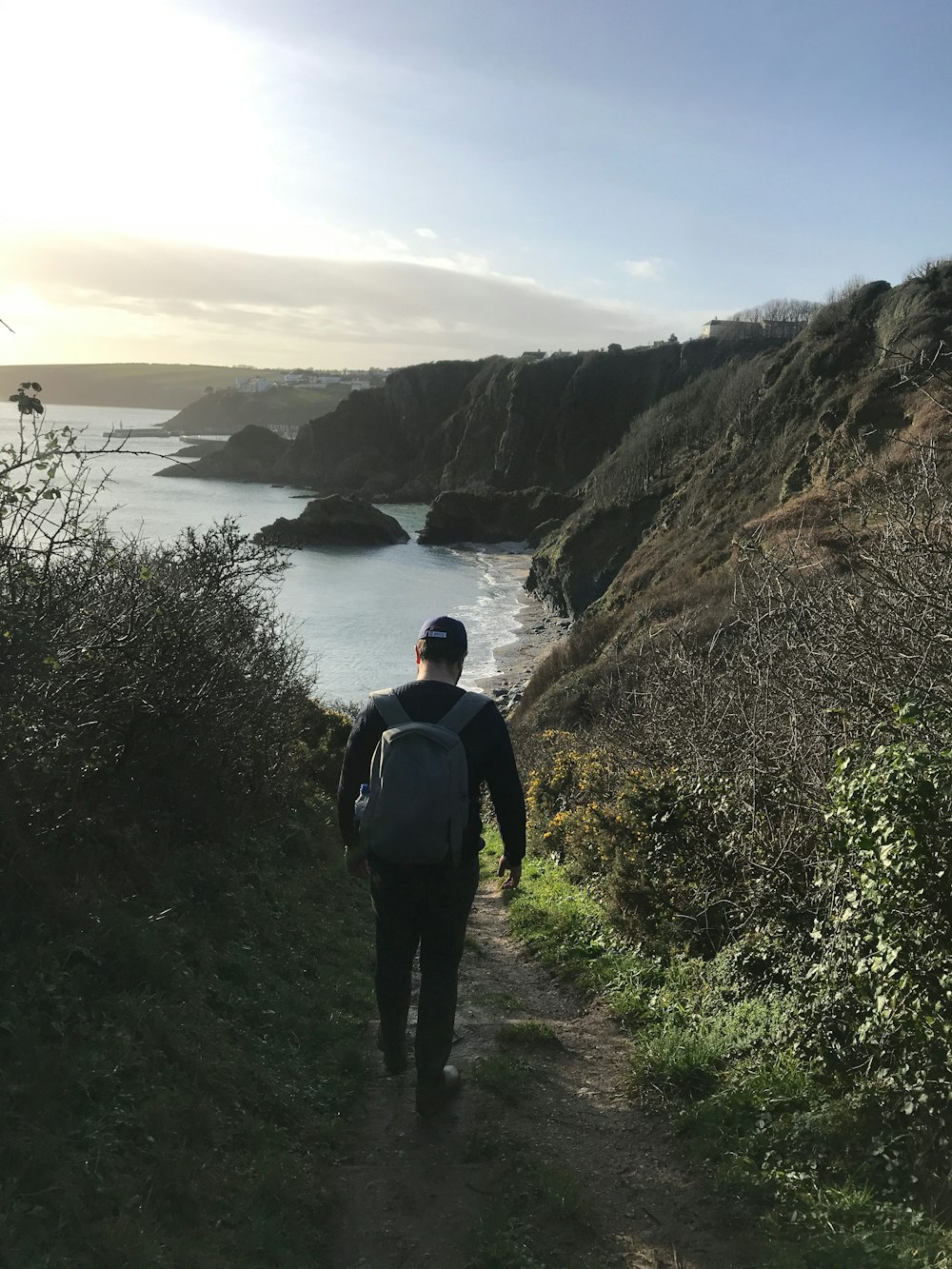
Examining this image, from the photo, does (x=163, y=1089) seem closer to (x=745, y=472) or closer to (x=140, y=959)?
(x=140, y=959)

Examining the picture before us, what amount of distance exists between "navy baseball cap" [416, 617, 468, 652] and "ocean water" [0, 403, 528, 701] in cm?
2424

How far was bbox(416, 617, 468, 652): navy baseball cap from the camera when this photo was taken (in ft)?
13.8

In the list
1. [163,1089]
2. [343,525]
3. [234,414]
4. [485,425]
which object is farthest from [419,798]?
[234,414]

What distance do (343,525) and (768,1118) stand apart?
3456 inches

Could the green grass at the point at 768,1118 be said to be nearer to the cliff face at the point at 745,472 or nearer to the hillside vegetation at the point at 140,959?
the hillside vegetation at the point at 140,959

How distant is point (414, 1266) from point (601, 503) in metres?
68.4

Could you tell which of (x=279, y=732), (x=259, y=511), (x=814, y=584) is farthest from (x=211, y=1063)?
(x=259, y=511)

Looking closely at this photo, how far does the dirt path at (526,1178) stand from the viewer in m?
3.36

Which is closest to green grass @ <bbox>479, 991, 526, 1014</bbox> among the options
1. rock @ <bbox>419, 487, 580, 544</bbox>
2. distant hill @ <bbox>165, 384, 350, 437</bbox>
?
rock @ <bbox>419, 487, 580, 544</bbox>

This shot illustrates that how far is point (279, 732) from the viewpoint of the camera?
11.1m

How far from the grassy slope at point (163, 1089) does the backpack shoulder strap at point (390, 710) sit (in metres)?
1.63

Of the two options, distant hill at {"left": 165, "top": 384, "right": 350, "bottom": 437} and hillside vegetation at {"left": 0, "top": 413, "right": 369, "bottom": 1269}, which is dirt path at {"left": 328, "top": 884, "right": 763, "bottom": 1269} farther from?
distant hill at {"left": 165, "top": 384, "right": 350, "bottom": 437}

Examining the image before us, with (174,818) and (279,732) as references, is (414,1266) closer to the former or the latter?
(174,818)

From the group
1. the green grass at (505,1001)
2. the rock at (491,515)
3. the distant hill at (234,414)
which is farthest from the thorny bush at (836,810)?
the distant hill at (234,414)
